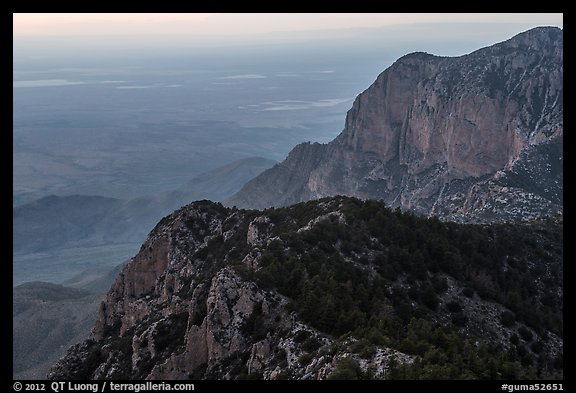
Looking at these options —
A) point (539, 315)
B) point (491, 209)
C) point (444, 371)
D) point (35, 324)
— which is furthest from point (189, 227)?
point (35, 324)

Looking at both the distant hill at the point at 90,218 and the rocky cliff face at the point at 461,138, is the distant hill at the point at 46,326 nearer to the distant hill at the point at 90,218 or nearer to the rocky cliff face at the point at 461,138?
the rocky cliff face at the point at 461,138

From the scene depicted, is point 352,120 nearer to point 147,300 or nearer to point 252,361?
point 147,300

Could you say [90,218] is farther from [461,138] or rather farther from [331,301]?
[331,301]

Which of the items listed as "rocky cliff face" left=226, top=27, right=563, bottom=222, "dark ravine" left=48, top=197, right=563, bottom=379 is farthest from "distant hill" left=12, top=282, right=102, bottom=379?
"rocky cliff face" left=226, top=27, right=563, bottom=222

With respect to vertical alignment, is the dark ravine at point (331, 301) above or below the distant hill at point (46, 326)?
above

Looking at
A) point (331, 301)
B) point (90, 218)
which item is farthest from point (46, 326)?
point (90, 218)

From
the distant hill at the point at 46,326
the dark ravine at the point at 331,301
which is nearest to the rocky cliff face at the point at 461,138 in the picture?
the dark ravine at the point at 331,301

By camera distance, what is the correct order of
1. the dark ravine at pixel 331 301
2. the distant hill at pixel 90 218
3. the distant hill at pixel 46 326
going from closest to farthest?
the dark ravine at pixel 331 301
the distant hill at pixel 46 326
the distant hill at pixel 90 218
